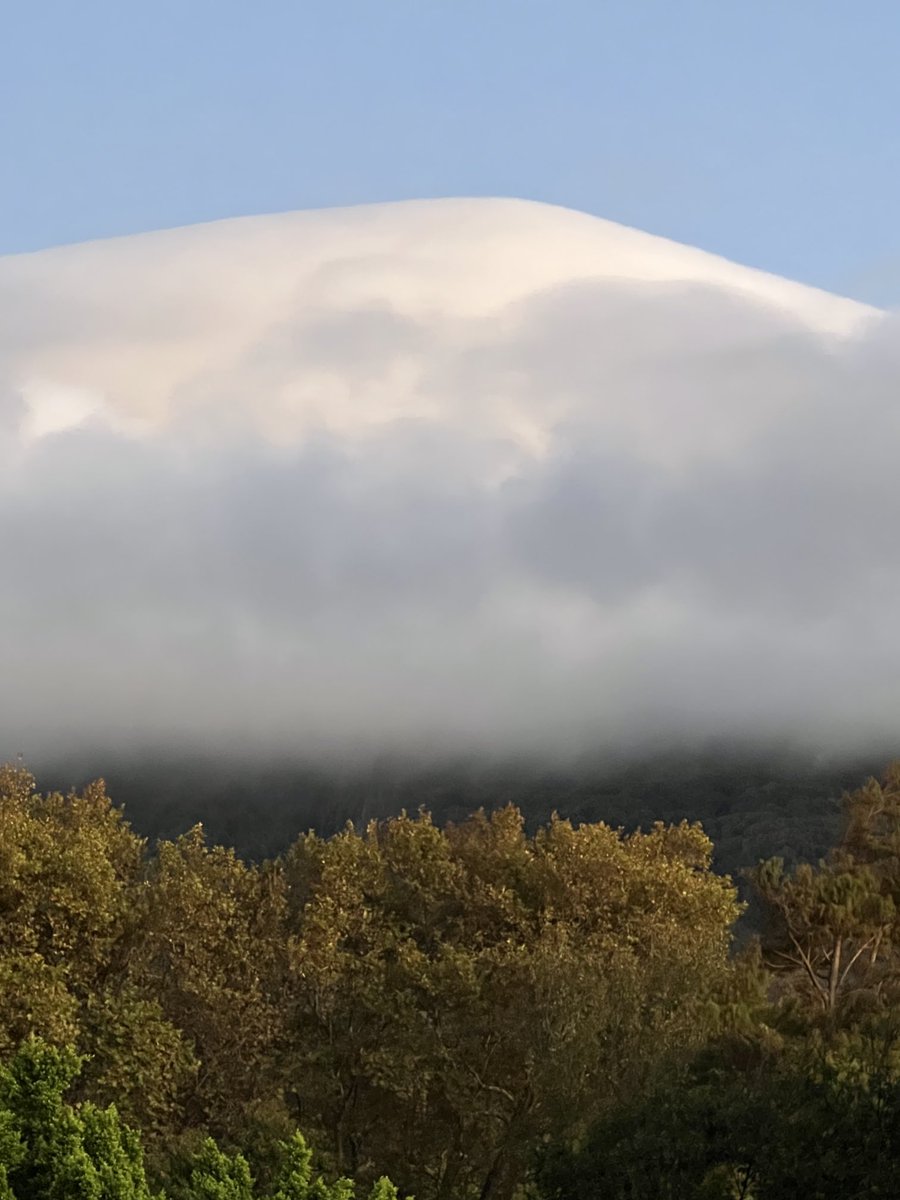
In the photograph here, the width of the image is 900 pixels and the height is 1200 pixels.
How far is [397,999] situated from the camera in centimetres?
4588

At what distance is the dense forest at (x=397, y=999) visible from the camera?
1607 inches

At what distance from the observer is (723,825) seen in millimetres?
175625

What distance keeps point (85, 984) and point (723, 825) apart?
5381 inches

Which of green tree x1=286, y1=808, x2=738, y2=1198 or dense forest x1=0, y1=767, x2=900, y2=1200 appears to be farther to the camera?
green tree x1=286, y1=808, x2=738, y2=1198

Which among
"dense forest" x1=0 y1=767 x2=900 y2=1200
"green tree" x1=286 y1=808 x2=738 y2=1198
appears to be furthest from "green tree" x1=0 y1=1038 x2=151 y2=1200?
"green tree" x1=286 y1=808 x2=738 y2=1198

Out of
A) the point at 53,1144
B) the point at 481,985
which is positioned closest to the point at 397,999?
the point at 481,985

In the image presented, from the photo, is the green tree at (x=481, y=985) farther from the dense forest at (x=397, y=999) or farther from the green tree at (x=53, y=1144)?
the green tree at (x=53, y=1144)

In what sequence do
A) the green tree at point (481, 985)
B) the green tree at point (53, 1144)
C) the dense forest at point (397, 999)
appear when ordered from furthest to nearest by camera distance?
the green tree at point (481, 985) < the dense forest at point (397, 999) < the green tree at point (53, 1144)

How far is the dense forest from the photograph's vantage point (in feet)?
134

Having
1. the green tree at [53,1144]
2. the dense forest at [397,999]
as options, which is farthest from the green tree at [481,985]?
the green tree at [53,1144]

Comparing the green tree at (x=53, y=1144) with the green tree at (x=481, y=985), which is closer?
the green tree at (x=53, y=1144)

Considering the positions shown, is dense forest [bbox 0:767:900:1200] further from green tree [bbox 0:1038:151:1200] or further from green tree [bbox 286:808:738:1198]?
green tree [bbox 0:1038:151:1200]

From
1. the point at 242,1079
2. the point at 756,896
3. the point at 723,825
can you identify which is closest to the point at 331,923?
the point at 242,1079

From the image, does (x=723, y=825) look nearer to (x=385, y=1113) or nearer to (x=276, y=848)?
(x=276, y=848)
